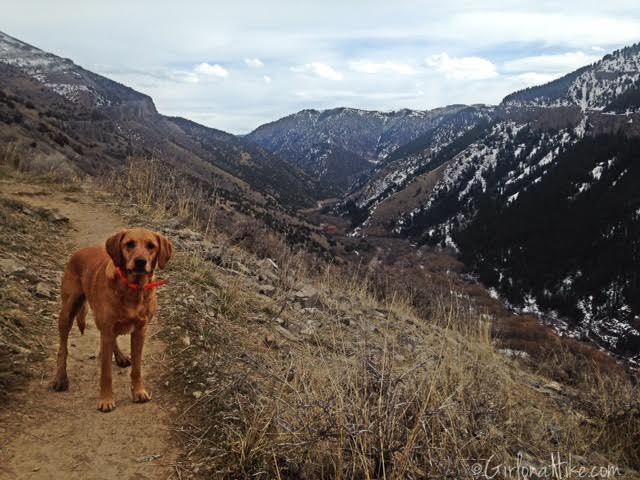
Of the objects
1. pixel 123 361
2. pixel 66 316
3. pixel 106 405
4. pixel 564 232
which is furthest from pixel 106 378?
pixel 564 232

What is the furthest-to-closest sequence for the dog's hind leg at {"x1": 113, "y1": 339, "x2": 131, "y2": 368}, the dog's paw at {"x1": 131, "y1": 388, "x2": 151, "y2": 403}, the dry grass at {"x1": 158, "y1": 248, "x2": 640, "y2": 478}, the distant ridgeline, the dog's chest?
the distant ridgeline
the dog's hind leg at {"x1": 113, "y1": 339, "x2": 131, "y2": 368}
the dog's paw at {"x1": 131, "y1": 388, "x2": 151, "y2": 403}
the dog's chest
the dry grass at {"x1": 158, "y1": 248, "x2": 640, "y2": 478}

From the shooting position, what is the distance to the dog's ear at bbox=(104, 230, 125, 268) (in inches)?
151

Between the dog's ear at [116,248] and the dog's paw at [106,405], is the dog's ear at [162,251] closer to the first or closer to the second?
the dog's ear at [116,248]

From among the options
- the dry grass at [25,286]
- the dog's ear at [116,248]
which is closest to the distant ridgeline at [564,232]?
the dry grass at [25,286]

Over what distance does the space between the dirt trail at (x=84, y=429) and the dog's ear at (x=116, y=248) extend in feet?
4.50

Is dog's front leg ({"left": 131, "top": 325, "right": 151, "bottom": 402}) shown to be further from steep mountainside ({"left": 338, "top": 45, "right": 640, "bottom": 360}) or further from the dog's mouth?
steep mountainside ({"left": 338, "top": 45, "right": 640, "bottom": 360})

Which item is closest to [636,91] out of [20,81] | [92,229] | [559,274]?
[559,274]

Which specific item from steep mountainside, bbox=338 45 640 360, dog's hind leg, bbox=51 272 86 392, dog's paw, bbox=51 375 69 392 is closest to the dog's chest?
dog's hind leg, bbox=51 272 86 392

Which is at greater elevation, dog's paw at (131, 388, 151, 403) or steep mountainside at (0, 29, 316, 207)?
steep mountainside at (0, 29, 316, 207)

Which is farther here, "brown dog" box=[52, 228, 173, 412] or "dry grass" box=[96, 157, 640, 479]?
"brown dog" box=[52, 228, 173, 412]

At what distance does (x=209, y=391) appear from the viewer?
4438 mm

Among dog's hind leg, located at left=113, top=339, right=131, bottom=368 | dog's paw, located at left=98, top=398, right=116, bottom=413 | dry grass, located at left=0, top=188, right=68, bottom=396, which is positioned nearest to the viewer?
dog's paw, located at left=98, top=398, right=116, bottom=413

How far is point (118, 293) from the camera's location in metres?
3.94

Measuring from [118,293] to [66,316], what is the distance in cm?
96
